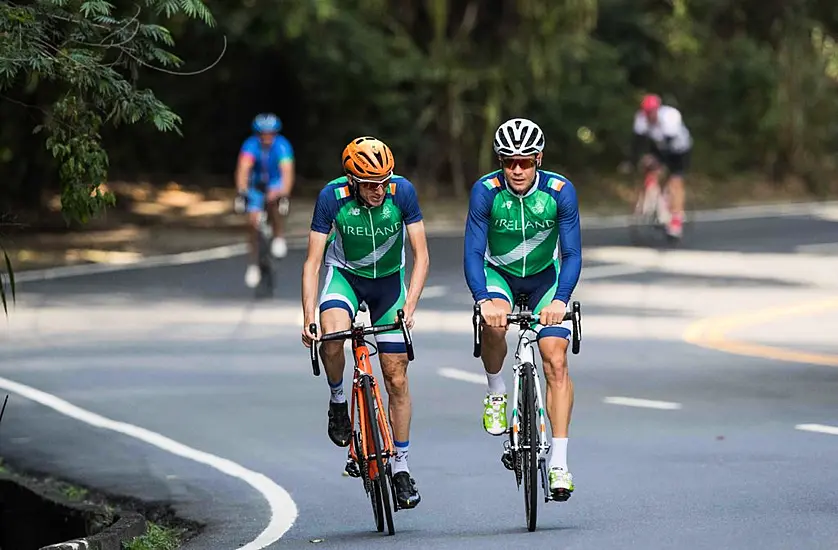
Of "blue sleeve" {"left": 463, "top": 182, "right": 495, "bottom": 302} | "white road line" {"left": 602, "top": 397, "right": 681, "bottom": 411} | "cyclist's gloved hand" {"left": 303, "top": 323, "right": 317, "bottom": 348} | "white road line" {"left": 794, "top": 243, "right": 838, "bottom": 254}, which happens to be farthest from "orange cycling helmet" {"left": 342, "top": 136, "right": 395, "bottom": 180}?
"white road line" {"left": 794, "top": 243, "right": 838, "bottom": 254}

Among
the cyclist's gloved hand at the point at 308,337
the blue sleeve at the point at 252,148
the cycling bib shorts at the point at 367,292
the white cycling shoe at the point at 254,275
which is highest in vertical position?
the blue sleeve at the point at 252,148

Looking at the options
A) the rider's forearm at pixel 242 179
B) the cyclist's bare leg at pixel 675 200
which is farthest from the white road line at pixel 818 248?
the rider's forearm at pixel 242 179

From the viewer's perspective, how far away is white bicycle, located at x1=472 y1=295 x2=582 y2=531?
950cm

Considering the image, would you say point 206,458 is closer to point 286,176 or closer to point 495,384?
point 495,384

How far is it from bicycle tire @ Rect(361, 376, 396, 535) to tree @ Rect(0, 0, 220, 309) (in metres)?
1.75

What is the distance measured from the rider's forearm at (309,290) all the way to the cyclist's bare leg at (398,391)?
0.51 m

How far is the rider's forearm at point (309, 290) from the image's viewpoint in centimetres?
980

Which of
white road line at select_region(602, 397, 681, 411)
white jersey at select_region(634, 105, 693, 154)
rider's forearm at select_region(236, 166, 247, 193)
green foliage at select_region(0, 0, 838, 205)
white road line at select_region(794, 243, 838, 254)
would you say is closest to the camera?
white road line at select_region(602, 397, 681, 411)

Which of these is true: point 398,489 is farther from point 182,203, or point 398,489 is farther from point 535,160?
point 182,203

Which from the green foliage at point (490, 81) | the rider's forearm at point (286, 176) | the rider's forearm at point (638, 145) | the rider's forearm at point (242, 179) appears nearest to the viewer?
the rider's forearm at point (242, 179)

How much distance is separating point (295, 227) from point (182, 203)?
13.3 feet

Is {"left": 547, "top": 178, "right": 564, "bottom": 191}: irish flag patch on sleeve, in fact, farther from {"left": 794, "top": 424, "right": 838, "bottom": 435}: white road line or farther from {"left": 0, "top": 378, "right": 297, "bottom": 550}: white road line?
{"left": 794, "top": 424, "right": 838, "bottom": 435}: white road line

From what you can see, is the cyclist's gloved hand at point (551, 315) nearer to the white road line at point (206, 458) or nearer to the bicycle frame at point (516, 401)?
the bicycle frame at point (516, 401)

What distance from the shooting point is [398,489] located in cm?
988
